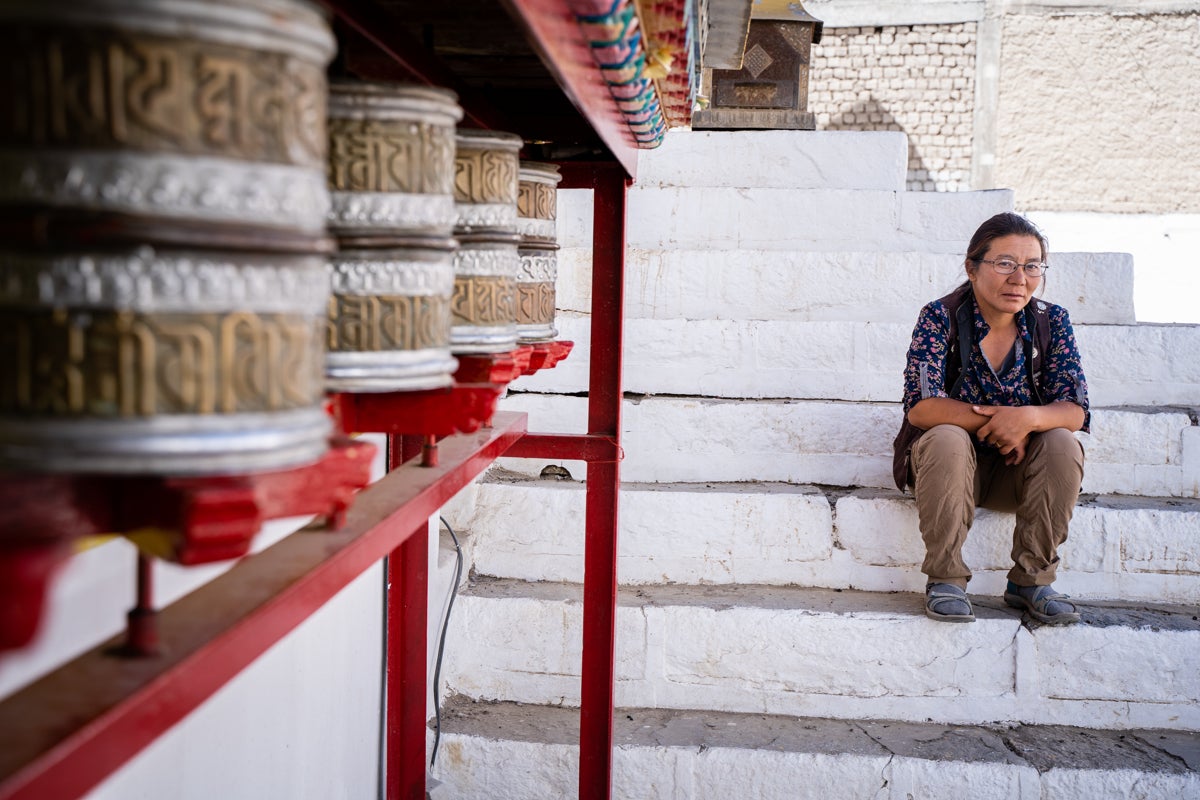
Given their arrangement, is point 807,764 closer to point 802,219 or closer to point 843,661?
point 843,661

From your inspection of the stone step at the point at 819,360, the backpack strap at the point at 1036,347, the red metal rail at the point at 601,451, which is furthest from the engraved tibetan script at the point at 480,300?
the stone step at the point at 819,360

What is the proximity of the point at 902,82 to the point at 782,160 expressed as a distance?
3.67m

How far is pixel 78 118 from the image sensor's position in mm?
504

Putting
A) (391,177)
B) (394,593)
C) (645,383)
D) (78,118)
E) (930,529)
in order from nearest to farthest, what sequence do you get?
(78,118), (391,177), (394,593), (930,529), (645,383)

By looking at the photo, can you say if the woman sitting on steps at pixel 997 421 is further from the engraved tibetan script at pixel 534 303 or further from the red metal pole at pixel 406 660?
the engraved tibetan script at pixel 534 303

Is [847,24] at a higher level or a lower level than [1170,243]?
higher

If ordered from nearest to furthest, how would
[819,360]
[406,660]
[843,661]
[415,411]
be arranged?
1. [415,411]
2. [406,660]
3. [843,661]
4. [819,360]

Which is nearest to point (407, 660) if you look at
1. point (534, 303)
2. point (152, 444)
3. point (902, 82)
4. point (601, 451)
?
point (601, 451)

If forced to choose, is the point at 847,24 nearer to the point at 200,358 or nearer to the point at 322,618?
the point at 322,618

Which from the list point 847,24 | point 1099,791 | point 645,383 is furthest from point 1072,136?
point 1099,791

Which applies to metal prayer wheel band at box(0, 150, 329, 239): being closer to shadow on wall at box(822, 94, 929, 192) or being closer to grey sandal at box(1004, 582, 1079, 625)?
grey sandal at box(1004, 582, 1079, 625)

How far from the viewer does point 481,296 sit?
3.67 feet

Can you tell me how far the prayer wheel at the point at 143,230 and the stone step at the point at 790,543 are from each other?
2.59 metres

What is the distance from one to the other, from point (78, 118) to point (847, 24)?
793cm
